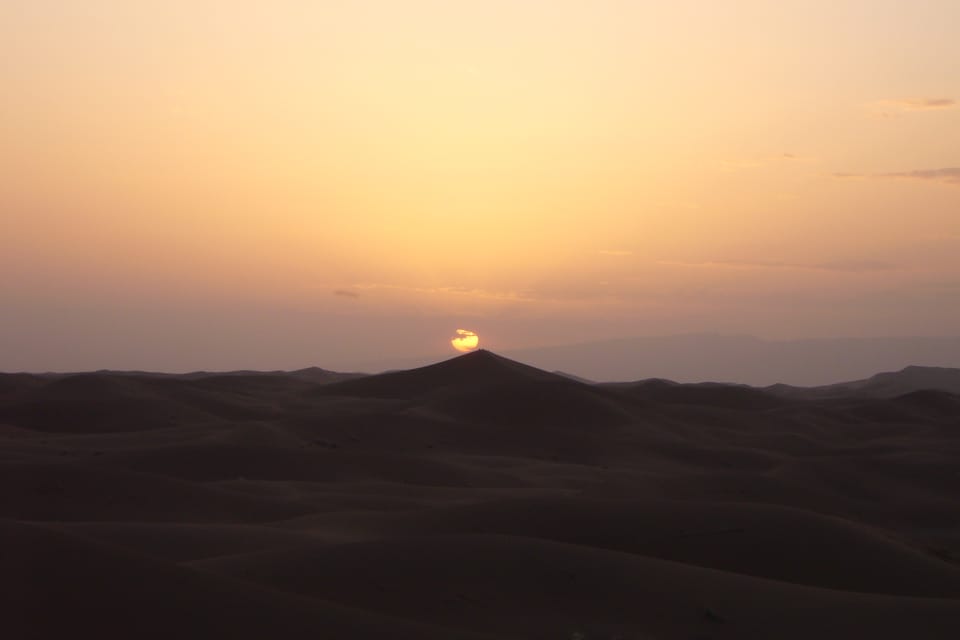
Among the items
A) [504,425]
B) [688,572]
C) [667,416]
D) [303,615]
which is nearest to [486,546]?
[688,572]

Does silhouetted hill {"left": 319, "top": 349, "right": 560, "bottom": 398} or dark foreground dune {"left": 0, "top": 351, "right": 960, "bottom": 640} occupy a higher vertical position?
silhouetted hill {"left": 319, "top": 349, "right": 560, "bottom": 398}

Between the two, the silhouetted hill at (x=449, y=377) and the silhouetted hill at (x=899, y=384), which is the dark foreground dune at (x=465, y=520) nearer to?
the silhouetted hill at (x=449, y=377)

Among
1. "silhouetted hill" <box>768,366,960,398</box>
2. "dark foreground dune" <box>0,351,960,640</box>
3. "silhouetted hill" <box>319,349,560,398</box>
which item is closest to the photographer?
"dark foreground dune" <box>0,351,960,640</box>

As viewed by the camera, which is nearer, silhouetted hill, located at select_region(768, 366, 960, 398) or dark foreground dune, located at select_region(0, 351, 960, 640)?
dark foreground dune, located at select_region(0, 351, 960, 640)

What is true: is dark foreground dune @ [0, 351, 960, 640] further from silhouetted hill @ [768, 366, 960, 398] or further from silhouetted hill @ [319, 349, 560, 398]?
silhouetted hill @ [768, 366, 960, 398]

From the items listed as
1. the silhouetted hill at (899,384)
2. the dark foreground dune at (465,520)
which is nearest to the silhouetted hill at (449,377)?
the dark foreground dune at (465,520)

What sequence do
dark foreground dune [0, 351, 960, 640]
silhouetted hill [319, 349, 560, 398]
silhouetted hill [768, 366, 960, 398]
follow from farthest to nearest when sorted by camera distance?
silhouetted hill [768, 366, 960, 398] → silhouetted hill [319, 349, 560, 398] → dark foreground dune [0, 351, 960, 640]

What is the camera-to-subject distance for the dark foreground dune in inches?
273

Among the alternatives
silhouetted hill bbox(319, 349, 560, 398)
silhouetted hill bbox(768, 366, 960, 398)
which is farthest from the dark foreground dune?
silhouetted hill bbox(768, 366, 960, 398)

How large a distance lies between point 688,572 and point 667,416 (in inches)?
1011

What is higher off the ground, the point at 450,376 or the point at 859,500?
the point at 450,376

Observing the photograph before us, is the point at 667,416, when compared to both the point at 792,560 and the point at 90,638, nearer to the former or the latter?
the point at 792,560

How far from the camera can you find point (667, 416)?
34844 millimetres

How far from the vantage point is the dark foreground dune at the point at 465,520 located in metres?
6.92
